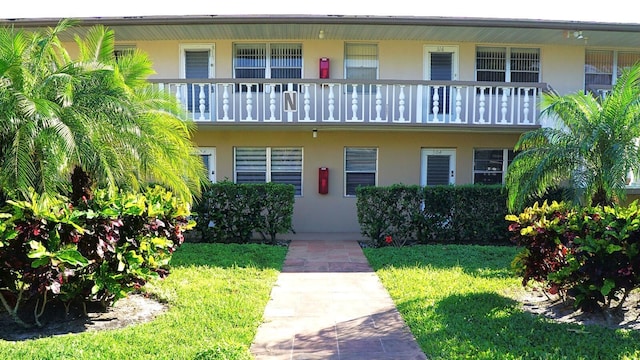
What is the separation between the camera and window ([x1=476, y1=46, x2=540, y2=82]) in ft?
42.1

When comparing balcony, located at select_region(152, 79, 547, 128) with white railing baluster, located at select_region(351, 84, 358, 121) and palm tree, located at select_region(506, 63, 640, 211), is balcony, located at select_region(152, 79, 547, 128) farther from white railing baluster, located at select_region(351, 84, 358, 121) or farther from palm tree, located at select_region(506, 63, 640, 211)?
palm tree, located at select_region(506, 63, 640, 211)

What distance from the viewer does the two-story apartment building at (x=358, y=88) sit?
36.9 ft

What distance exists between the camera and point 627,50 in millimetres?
13156

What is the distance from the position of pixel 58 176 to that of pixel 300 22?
7.19 meters

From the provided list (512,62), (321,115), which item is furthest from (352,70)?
(512,62)

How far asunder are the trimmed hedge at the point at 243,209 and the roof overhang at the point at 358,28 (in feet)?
13.2

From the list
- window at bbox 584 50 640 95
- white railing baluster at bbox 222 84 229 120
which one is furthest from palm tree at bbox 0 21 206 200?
window at bbox 584 50 640 95

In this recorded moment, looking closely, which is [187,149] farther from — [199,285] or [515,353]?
[515,353]

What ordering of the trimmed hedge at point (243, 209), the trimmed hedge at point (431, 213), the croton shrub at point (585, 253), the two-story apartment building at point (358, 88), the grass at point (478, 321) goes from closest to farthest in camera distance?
1. the grass at point (478, 321)
2. the croton shrub at point (585, 253)
3. the trimmed hedge at point (431, 213)
4. the trimmed hedge at point (243, 209)
5. the two-story apartment building at point (358, 88)

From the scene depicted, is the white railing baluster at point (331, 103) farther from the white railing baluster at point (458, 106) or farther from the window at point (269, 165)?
the white railing baluster at point (458, 106)

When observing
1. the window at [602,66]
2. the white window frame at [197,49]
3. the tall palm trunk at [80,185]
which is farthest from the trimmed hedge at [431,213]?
the tall palm trunk at [80,185]

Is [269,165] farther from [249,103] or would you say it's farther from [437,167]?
[437,167]

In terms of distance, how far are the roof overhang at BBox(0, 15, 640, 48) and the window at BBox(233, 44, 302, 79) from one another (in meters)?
0.35

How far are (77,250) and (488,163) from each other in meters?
10.7
